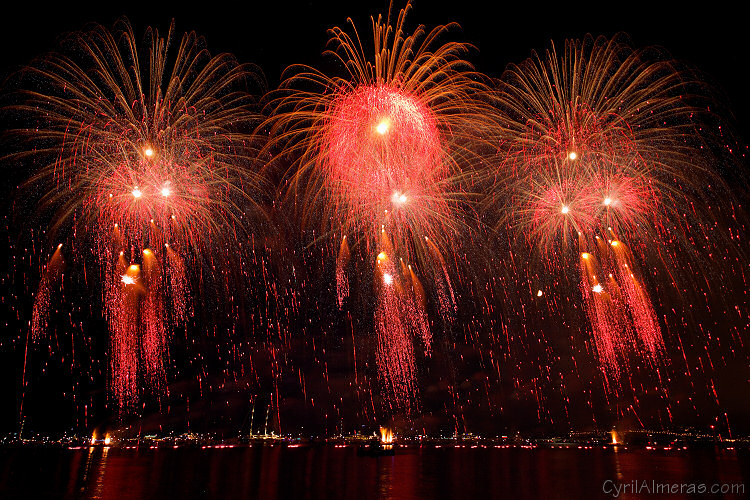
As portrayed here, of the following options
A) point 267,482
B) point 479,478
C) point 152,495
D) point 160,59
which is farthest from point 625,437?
point 160,59

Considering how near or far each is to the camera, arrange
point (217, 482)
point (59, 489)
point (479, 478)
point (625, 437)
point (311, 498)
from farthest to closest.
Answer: point (625, 437)
point (479, 478)
point (217, 482)
point (59, 489)
point (311, 498)

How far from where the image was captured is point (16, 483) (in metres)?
40.2

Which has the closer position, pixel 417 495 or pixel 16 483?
pixel 417 495

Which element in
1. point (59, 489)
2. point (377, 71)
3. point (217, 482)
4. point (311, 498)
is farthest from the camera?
point (217, 482)

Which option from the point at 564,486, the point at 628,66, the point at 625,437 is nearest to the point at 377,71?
the point at 628,66

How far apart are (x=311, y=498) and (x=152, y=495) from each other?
9.92 metres

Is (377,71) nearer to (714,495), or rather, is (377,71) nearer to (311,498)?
(311,498)

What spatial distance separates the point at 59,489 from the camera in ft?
113

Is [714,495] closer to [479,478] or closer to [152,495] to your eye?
[479,478]

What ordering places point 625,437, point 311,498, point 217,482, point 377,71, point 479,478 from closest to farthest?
point 377,71
point 311,498
point 217,482
point 479,478
point 625,437

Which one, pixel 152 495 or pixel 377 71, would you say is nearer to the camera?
pixel 377 71

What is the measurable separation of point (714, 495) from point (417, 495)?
63.1ft

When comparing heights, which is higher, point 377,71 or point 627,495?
point 377,71

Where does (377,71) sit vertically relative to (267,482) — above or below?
above
